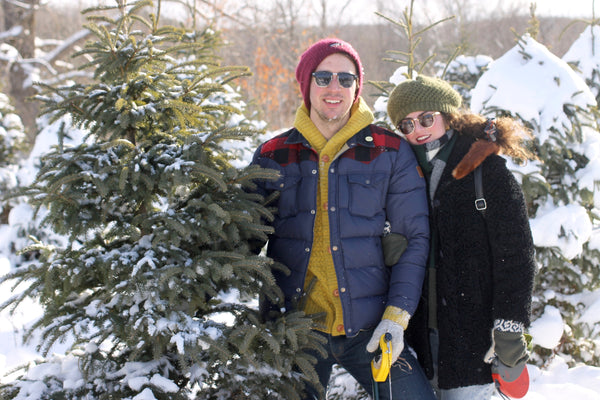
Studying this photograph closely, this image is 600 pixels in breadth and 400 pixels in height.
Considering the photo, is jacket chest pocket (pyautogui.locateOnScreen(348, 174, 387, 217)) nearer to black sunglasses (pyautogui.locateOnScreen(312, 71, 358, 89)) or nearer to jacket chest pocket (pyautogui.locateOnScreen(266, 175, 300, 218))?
jacket chest pocket (pyautogui.locateOnScreen(266, 175, 300, 218))

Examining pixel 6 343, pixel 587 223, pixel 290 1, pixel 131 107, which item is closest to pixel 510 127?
pixel 131 107

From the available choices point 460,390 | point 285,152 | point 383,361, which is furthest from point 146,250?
→ point 460,390

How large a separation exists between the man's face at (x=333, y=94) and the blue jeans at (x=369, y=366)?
114 centimetres

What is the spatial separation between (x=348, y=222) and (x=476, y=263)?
646 mm

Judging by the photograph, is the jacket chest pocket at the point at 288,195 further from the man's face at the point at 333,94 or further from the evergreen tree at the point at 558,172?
the evergreen tree at the point at 558,172

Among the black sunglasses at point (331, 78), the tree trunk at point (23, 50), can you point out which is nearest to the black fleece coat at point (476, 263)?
the black sunglasses at point (331, 78)

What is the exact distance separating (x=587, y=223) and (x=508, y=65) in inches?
65.3

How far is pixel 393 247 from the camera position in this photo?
89.4 inches

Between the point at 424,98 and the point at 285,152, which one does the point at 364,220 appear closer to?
the point at 285,152

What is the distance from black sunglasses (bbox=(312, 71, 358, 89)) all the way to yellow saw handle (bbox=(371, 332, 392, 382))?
1.26 metres

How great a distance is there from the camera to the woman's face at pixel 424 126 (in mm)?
2330

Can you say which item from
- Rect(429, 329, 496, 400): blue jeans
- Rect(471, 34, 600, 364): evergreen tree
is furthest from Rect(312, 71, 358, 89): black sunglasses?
Rect(471, 34, 600, 364): evergreen tree

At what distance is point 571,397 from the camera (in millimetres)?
3646

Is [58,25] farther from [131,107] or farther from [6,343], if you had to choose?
[131,107]
